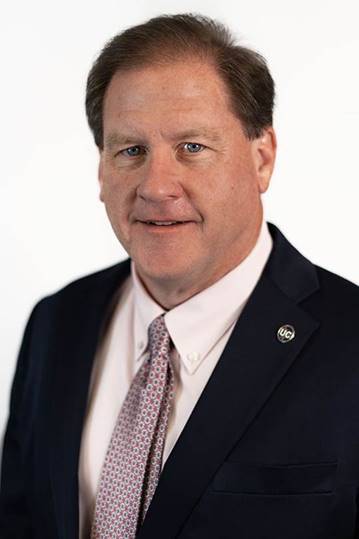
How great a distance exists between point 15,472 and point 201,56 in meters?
1.56

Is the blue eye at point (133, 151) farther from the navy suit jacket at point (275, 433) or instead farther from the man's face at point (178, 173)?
the navy suit jacket at point (275, 433)

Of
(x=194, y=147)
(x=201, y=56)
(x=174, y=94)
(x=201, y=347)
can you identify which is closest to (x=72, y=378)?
(x=201, y=347)

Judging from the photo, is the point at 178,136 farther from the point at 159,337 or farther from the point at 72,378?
the point at 72,378

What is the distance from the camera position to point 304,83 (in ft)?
12.5

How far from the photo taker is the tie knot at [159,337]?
2693mm

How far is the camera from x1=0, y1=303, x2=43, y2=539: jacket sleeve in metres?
3.18

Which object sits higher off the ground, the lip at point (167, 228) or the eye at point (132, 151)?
the eye at point (132, 151)

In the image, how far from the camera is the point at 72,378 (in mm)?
2885

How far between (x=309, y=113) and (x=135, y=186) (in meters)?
1.46

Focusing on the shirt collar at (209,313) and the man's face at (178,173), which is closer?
the man's face at (178,173)

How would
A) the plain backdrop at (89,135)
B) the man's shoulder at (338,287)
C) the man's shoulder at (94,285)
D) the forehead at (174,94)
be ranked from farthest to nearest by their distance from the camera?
the plain backdrop at (89,135) → the man's shoulder at (94,285) → the man's shoulder at (338,287) → the forehead at (174,94)

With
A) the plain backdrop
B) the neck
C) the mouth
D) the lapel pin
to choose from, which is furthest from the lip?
the plain backdrop

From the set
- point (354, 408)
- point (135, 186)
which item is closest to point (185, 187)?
point (135, 186)

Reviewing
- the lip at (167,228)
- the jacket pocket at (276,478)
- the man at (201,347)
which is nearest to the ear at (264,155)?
the man at (201,347)
